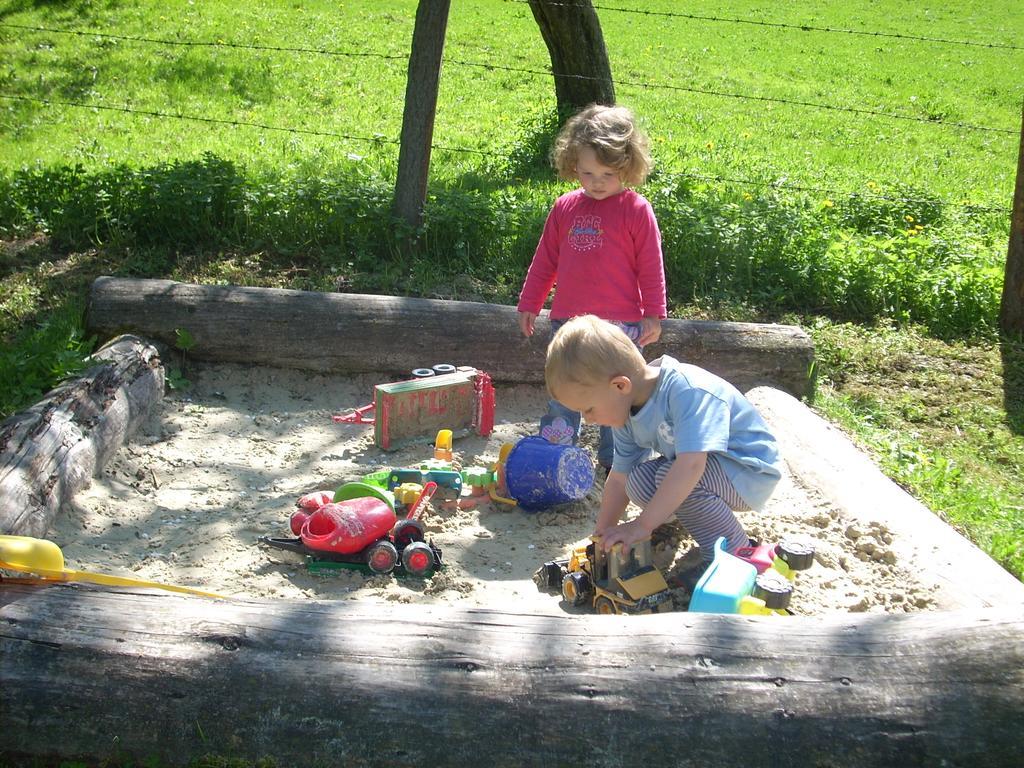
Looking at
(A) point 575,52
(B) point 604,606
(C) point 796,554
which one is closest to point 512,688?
(B) point 604,606

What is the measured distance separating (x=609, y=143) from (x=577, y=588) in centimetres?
176

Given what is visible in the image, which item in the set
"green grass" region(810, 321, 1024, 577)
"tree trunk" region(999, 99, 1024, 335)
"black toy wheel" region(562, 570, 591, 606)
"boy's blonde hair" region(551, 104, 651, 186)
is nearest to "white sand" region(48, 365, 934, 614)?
"black toy wheel" region(562, 570, 591, 606)

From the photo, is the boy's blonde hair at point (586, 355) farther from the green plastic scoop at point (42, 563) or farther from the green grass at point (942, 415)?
the green grass at point (942, 415)

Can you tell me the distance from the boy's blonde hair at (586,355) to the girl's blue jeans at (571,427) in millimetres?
1224

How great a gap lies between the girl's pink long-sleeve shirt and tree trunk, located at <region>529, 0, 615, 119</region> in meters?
3.78

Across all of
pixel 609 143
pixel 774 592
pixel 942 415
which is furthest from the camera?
pixel 942 415

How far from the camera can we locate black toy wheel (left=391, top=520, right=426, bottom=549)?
3.44m

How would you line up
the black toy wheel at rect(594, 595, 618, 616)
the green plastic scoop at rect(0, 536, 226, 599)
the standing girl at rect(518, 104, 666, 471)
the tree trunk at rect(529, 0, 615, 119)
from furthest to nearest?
the tree trunk at rect(529, 0, 615, 119) < the standing girl at rect(518, 104, 666, 471) < the black toy wheel at rect(594, 595, 618, 616) < the green plastic scoop at rect(0, 536, 226, 599)

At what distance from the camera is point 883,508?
3.70 meters

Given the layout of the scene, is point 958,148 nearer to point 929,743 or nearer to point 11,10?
point 929,743

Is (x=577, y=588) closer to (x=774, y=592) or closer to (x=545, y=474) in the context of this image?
(x=774, y=592)

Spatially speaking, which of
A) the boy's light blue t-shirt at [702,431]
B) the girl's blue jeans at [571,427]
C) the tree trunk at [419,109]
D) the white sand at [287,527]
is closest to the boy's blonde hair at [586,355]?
the boy's light blue t-shirt at [702,431]

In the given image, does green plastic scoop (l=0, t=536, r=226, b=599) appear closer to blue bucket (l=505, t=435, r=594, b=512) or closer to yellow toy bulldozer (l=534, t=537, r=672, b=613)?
yellow toy bulldozer (l=534, t=537, r=672, b=613)

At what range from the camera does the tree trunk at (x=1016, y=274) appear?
18.7 ft
